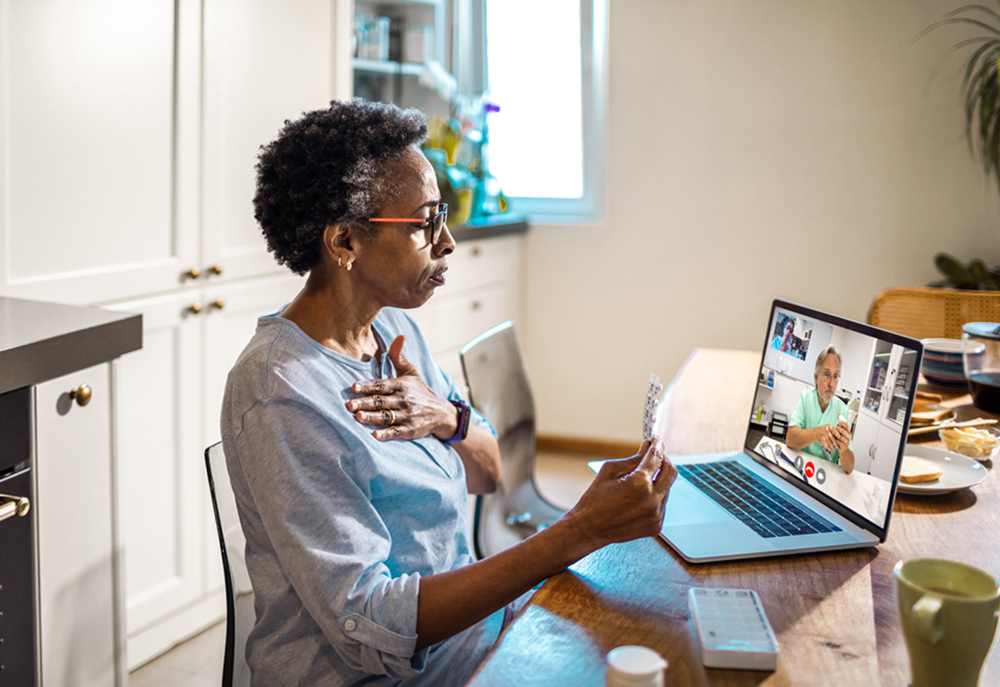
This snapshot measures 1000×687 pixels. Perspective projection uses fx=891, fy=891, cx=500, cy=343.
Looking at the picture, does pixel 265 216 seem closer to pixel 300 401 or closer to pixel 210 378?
pixel 300 401

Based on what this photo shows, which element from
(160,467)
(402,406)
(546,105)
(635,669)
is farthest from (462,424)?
(546,105)

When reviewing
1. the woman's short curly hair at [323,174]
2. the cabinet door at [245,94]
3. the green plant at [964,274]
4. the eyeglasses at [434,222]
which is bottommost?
the green plant at [964,274]

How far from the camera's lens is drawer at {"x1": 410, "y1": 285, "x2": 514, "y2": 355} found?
3346 millimetres

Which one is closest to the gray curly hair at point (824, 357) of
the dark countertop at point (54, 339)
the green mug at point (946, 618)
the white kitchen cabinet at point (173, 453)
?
the green mug at point (946, 618)

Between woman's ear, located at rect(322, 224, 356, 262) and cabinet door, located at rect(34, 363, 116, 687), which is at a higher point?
woman's ear, located at rect(322, 224, 356, 262)

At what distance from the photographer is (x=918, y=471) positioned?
4.54ft

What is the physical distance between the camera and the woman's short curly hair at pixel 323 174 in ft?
4.13

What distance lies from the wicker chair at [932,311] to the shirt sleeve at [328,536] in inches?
73.9

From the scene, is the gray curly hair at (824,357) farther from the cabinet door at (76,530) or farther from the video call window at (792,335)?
the cabinet door at (76,530)

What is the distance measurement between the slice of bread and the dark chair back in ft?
3.21

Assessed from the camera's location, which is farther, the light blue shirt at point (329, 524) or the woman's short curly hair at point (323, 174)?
the woman's short curly hair at point (323, 174)

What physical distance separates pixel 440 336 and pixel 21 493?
7.14 feet

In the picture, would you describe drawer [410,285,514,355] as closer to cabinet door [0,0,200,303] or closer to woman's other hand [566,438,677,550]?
cabinet door [0,0,200,303]

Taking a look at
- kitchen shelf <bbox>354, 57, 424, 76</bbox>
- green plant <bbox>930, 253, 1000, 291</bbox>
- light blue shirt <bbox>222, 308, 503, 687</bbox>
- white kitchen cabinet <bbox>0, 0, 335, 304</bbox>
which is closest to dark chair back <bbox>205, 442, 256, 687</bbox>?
light blue shirt <bbox>222, 308, 503, 687</bbox>
